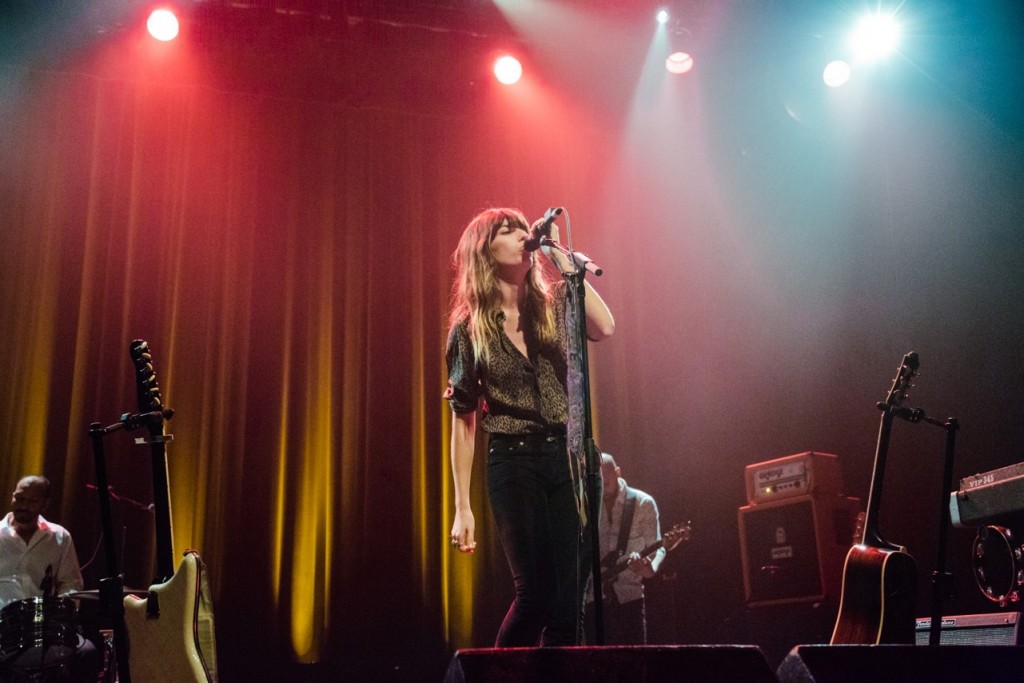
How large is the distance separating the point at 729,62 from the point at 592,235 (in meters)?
1.85

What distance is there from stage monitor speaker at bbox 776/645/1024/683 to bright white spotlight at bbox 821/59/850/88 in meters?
5.99

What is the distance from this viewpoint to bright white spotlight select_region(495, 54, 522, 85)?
7.14 meters

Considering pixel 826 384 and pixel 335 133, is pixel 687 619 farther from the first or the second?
pixel 335 133

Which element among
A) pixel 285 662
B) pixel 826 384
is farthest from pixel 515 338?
pixel 826 384

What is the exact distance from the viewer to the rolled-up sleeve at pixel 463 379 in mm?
2883

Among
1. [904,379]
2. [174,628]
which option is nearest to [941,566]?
[904,379]

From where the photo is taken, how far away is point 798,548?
Answer: 580 centimetres

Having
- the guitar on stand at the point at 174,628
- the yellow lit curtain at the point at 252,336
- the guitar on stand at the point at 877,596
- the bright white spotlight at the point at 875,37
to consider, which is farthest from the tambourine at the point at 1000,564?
the bright white spotlight at the point at 875,37

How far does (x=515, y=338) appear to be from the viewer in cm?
291

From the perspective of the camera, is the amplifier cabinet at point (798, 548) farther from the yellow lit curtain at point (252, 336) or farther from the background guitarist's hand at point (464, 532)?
the background guitarist's hand at point (464, 532)

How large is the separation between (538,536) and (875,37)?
561 centimetres

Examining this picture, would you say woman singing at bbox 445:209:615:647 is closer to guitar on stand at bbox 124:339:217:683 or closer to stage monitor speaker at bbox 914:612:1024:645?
guitar on stand at bbox 124:339:217:683

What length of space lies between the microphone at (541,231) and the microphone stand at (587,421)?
2 cm

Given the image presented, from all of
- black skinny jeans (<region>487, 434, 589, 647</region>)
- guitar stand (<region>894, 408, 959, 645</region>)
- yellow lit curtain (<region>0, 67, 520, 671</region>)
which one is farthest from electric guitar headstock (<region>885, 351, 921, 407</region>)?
yellow lit curtain (<region>0, 67, 520, 671</region>)
